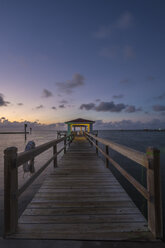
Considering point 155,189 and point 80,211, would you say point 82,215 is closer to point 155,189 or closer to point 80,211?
point 80,211

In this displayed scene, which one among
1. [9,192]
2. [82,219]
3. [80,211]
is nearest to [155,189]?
[82,219]

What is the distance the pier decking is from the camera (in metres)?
1.77

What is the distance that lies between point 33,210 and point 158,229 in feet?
6.83

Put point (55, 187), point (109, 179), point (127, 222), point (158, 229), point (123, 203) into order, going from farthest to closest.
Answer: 1. point (109, 179)
2. point (55, 187)
3. point (123, 203)
4. point (127, 222)
5. point (158, 229)

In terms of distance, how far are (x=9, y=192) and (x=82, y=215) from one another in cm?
131

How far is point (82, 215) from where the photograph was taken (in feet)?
7.23

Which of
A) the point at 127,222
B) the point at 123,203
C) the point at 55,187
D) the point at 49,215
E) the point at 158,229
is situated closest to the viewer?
the point at 158,229

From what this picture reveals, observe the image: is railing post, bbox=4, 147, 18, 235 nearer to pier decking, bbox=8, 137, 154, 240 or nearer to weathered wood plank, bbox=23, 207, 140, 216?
pier decking, bbox=8, 137, 154, 240

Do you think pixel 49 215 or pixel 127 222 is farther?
pixel 49 215

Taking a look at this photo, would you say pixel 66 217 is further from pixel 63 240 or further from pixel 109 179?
pixel 109 179

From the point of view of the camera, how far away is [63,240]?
1.68 m

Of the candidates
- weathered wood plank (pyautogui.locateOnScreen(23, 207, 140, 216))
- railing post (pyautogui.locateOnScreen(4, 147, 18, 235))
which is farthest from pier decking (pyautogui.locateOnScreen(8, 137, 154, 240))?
railing post (pyautogui.locateOnScreen(4, 147, 18, 235))

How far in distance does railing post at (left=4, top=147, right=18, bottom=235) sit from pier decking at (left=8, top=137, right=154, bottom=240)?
16 cm

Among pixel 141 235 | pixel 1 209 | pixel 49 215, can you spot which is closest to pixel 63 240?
pixel 49 215
